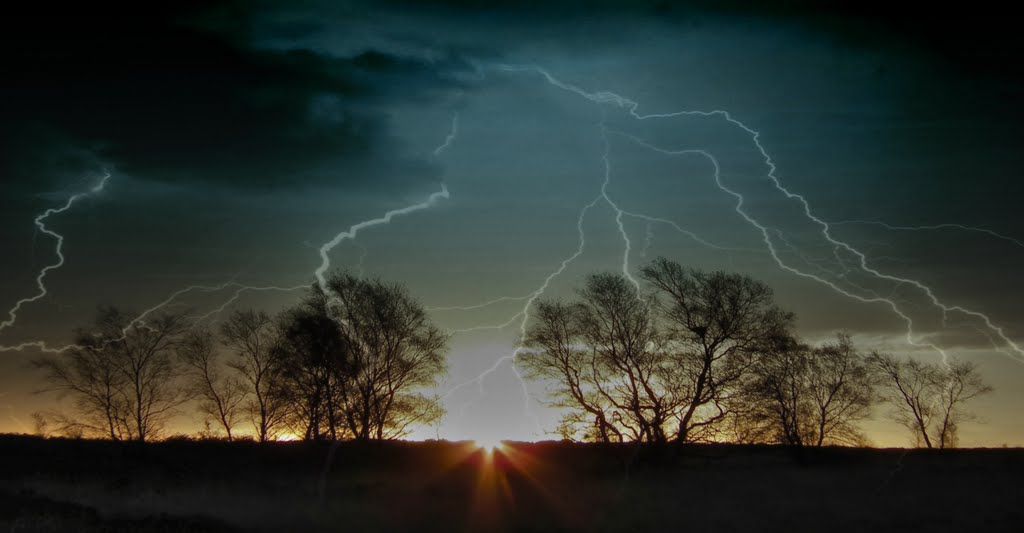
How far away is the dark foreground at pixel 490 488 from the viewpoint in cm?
1819

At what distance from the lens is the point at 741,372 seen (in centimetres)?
2742

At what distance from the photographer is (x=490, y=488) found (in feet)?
75.6

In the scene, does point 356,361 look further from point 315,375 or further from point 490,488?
point 490,488

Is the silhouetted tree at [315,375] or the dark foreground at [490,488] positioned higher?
the silhouetted tree at [315,375]

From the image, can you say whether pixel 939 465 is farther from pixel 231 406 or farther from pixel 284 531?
pixel 231 406

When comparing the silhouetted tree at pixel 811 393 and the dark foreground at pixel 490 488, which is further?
the silhouetted tree at pixel 811 393

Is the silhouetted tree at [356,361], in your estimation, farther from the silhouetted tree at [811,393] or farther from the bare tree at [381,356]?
the silhouetted tree at [811,393]

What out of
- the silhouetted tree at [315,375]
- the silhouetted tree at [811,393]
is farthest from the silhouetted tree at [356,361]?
the silhouetted tree at [811,393]

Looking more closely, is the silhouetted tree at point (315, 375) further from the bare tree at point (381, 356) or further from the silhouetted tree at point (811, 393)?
the silhouetted tree at point (811, 393)

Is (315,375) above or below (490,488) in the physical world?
above

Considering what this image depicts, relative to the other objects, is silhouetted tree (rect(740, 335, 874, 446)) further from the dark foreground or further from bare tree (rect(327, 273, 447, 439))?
bare tree (rect(327, 273, 447, 439))

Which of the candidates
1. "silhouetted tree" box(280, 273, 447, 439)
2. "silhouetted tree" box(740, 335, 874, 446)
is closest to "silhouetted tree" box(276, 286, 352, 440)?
"silhouetted tree" box(280, 273, 447, 439)

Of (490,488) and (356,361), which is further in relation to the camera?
(356,361)

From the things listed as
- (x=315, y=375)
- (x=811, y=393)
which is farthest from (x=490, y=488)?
(x=811, y=393)
